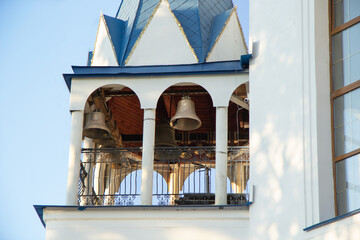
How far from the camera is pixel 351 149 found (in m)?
12.2

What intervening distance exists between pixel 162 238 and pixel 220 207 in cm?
98

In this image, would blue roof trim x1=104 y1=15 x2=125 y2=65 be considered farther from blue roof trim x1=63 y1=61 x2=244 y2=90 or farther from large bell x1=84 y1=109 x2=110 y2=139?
large bell x1=84 y1=109 x2=110 y2=139

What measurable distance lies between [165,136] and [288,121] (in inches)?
189

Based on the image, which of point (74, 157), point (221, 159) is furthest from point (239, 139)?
point (74, 157)

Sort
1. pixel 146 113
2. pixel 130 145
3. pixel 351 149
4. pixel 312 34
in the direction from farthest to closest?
1. pixel 130 145
2. pixel 146 113
3. pixel 312 34
4. pixel 351 149

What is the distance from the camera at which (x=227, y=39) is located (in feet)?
56.5

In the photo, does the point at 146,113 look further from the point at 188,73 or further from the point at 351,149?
the point at 351,149

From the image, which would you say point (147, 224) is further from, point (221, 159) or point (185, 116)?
point (185, 116)

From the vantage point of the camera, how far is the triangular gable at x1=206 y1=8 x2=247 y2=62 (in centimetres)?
1692

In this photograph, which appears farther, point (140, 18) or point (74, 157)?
point (140, 18)

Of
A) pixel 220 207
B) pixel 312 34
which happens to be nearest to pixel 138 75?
pixel 220 207

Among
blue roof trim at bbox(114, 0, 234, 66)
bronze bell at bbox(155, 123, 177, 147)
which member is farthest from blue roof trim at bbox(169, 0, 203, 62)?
bronze bell at bbox(155, 123, 177, 147)

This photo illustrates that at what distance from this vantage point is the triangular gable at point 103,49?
1694 centimetres

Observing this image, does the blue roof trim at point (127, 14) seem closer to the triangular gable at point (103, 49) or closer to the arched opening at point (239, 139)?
the triangular gable at point (103, 49)
